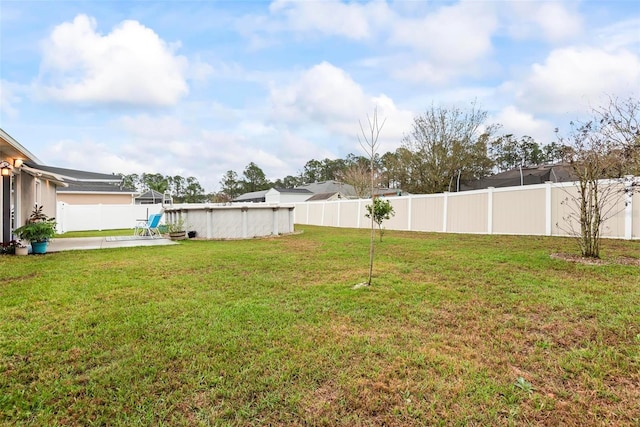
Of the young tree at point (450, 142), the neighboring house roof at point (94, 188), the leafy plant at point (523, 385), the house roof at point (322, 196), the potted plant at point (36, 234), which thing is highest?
the young tree at point (450, 142)

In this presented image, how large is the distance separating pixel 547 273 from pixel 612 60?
7156mm

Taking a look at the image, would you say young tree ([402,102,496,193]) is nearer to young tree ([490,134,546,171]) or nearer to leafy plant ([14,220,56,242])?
young tree ([490,134,546,171])

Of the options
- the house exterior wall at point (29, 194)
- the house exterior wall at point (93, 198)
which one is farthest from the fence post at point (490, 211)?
the house exterior wall at point (93, 198)

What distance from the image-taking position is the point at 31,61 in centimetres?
941

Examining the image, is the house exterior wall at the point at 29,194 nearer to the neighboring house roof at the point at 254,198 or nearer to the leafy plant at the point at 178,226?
the leafy plant at the point at 178,226

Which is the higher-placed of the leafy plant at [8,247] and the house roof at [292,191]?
the house roof at [292,191]

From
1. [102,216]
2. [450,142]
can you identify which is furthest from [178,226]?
[450,142]

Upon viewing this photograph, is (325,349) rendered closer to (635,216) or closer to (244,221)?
(635,216)

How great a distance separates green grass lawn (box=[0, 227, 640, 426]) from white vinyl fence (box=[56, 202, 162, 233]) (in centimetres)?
1475

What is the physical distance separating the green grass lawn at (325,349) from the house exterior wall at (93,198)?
61.3 ft

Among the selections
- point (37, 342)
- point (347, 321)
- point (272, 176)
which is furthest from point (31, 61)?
point (272, 176)

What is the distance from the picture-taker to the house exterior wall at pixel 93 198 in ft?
64.7

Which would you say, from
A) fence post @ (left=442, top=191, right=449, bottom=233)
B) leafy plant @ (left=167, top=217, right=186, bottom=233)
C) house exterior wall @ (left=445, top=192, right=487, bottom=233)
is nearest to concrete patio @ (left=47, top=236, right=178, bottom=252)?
leafy plant @ (left=167, top=217, right=186, bottom=233)

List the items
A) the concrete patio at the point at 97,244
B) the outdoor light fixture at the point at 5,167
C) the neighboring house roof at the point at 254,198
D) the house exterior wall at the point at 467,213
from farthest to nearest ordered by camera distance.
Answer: the neighboring house roof at the point at 254,198 → the house exterior wall at the point at 467,213 → the concrete patio at the point at 97,244 → the outdoor light fixture at the point at 5,167
